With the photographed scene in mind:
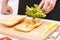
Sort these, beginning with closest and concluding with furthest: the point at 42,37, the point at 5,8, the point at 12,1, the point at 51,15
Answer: the point at 42,37 < the point at 5,8 < the point at 51,15 < the point at 12,1

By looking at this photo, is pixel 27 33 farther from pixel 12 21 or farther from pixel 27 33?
pixel 12 21

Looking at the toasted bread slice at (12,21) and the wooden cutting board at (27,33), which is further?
the toasted bread slice at (12,21)

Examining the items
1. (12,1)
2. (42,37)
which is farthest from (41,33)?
(12,1)

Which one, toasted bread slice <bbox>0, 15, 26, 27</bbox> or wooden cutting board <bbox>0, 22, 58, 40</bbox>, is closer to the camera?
wooden cutting board <bbox>0, 22, 58, 40</bbox>

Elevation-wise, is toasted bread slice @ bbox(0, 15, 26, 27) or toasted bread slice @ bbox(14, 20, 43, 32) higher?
toasted bread slice @ bbox(0, 15, 26, 27)

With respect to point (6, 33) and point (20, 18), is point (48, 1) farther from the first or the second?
point (6, 33)

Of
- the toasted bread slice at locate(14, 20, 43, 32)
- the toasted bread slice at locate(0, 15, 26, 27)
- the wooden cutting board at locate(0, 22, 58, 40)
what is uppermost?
the toasted bread slice at locate(0, 15, 26, 27)

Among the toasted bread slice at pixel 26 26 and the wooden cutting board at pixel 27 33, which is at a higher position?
the toasted bread slice at pixel 26 26

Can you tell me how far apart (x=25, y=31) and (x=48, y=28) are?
128 mm

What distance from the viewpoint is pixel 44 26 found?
851 millimetres

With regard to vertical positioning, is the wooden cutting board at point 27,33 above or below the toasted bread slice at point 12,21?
below

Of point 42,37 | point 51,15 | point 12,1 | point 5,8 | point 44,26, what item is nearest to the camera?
point 42,37

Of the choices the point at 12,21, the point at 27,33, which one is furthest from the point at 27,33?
the point at 12,21

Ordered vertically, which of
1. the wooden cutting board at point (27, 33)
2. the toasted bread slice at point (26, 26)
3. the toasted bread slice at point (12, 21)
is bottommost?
the wooden cutting board at point (27, 33)
